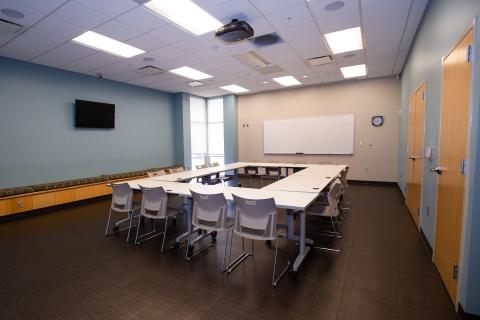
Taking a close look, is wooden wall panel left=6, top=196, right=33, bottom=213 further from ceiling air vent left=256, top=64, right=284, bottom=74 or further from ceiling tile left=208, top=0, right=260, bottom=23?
ceiling air vent left=256, top=64, right=284, bottom=74

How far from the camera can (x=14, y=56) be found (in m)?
4.71

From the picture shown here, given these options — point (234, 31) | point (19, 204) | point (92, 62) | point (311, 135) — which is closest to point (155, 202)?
point (234, 31)

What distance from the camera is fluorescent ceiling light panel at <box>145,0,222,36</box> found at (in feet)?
10.3

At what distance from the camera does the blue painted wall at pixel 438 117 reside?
171cm

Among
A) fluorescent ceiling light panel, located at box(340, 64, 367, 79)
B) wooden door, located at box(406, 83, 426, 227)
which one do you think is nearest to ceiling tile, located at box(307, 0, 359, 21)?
wooden door, located at box(406, 83, 426, 227)

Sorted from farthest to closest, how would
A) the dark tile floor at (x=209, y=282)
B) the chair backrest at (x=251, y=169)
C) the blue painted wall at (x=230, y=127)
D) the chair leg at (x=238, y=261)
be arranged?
1. the blue painted wall at (x=230, y=127)
2. the chair backrest at (x=251, y=169)
3. the chair leg at (x=238, y=261)
4. the dark tile floor at (x=209, y=282)

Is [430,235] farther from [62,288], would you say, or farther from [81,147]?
[81,147]

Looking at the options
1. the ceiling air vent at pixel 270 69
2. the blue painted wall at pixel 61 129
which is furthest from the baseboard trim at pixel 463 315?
the blue painted wall at pixel 61 129

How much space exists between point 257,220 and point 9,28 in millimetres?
4503

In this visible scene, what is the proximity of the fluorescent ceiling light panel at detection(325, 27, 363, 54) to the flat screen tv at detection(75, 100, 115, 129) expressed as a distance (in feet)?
18.4

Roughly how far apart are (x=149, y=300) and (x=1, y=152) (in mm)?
4845

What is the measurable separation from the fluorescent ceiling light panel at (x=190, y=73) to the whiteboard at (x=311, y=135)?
3.31 metres

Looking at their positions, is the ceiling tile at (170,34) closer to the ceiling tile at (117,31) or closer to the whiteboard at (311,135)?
the ceiling tile at (117,31)

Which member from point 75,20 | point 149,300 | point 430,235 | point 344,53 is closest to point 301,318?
point 149,300
